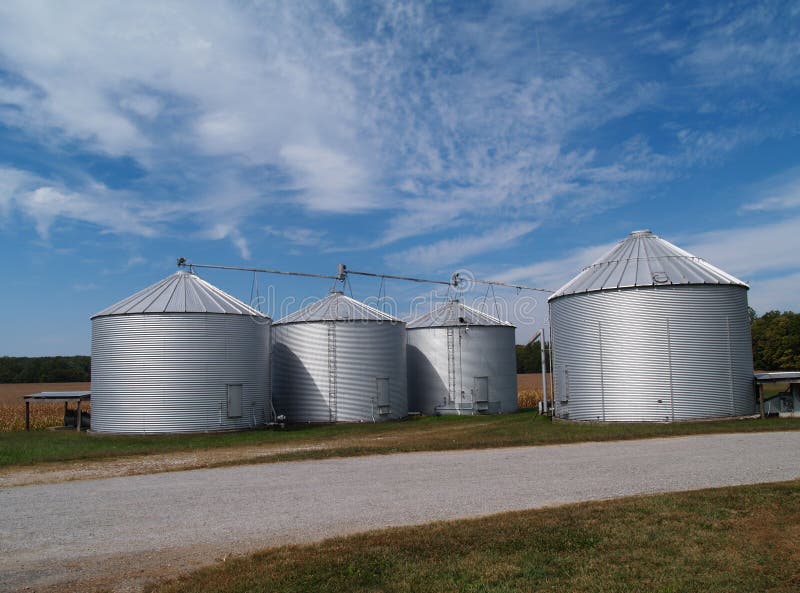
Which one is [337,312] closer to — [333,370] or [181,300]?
[333,370]

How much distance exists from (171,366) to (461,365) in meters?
19.6

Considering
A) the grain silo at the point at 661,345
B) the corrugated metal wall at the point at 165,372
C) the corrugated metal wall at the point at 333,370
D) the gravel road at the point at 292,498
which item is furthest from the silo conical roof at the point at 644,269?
the corrugated metal wall at the point at 165,372

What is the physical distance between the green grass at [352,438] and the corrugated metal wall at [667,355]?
1.12 meters

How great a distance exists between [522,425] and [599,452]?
1272 cm

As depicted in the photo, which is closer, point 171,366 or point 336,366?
point 171,366

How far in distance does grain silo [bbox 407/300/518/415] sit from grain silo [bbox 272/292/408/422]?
5651 mm

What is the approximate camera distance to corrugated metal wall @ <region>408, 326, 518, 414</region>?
4550cm

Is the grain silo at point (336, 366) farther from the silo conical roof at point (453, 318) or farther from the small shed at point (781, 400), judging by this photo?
the small shed at point (781, 400)

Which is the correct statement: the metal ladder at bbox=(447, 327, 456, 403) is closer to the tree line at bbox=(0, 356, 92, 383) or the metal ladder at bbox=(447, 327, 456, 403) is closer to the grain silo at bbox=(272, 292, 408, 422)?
the grain silo at bbox=(272, 292, 408, 422)

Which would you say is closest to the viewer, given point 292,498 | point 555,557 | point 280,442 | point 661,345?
point 555,557

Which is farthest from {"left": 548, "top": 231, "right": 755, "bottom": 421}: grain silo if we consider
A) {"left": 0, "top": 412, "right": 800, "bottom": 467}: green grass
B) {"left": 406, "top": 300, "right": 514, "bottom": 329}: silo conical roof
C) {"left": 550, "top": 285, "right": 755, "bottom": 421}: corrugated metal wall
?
{"left": 406, "top": 300, "right": 514, "bottom": 329}: silo conical roof

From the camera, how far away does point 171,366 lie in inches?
1273

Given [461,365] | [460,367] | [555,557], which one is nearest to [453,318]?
[461,365]

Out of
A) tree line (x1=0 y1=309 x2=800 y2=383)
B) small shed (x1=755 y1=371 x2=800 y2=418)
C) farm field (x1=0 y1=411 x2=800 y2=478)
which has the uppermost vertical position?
tree line (x1=0 y1=309 x2=800 y2=383)
